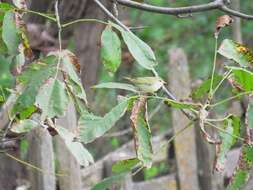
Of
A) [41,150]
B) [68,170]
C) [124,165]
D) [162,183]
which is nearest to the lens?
[124,165]

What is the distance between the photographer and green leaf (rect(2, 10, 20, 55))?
5.56 feet

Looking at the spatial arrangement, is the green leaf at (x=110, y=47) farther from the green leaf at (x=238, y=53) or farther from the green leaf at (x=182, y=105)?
the green leaf at (x=238, y=53)

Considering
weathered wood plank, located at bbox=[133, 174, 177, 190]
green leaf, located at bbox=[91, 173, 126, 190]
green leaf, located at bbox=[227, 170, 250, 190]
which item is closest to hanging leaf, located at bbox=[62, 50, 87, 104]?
green leaf, located at bbox=[91, 173, 126, 190]

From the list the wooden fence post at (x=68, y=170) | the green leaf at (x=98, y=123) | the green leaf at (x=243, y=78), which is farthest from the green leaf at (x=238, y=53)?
the wooden fence post at (x=68, y=170)

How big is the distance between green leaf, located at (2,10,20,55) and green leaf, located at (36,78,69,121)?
189 mm

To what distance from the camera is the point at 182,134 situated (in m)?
4.11

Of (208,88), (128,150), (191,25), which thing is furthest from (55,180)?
(191,25)

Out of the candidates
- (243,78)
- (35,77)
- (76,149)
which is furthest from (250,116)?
(35,77)

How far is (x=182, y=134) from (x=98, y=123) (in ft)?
8.31

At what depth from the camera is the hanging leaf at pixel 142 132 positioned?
1.61 metres

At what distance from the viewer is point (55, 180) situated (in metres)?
2.86

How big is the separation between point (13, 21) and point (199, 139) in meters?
2.62

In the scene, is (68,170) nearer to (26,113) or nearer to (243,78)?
(26,113)

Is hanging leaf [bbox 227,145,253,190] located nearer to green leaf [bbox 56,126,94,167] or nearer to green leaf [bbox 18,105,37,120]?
green leaf [bbox 56,126,94,167]
